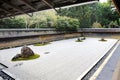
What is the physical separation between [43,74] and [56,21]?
17596 mm

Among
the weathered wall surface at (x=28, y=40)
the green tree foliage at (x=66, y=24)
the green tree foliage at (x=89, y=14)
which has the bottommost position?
the weathered wall surface at (x=28, y=40)

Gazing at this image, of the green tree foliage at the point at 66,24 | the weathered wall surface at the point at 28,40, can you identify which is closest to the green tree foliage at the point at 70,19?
the green tree foliage at the point at 66,24

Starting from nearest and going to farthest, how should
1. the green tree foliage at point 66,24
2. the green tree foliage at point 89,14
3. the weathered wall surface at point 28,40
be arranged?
1. the weathered wall surface at point 28,40
2. the green tree foliage at point 66,24
3. the green tree foliage at point 89,14

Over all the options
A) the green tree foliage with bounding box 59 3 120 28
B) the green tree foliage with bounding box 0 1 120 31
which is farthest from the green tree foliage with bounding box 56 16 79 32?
the green tree foliage with bounding box 59 3 120 28

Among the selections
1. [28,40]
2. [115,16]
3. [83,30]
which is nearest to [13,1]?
[28,40]

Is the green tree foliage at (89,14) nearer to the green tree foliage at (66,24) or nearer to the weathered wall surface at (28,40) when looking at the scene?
the green tree foliage at (66,24)

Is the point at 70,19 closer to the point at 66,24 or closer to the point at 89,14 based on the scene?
the point at 66,24

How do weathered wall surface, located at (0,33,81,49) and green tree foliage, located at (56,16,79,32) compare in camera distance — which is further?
green tree foliage, located at (56,16,79,32)

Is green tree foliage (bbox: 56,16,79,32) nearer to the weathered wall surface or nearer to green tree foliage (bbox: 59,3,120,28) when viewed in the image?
the weathered wall surface

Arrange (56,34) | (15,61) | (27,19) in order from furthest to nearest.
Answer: (27,19) < (56,34) < (15,61)

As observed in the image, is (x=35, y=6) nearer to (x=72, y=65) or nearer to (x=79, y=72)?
(x=79, y=72)

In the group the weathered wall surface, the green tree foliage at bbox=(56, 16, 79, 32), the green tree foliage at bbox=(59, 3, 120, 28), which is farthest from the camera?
the green tree foliage at bbox=(59, 3, 120, 28)

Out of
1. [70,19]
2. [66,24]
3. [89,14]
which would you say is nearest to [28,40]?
[66,24]

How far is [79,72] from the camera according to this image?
7.74 m
